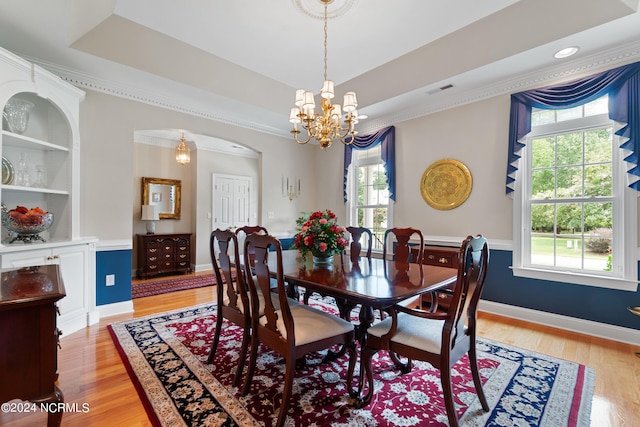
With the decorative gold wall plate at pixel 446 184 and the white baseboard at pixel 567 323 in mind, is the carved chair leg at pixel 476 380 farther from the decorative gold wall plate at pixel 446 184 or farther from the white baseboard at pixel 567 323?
the decorative gold wall plate at pixel 446 184

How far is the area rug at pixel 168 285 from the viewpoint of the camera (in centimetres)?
440

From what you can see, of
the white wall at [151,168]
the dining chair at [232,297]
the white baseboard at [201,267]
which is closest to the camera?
the dining chair at [232,297]

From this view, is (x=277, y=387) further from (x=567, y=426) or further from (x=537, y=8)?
(x=537, y=8)

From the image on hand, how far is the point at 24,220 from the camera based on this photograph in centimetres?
243

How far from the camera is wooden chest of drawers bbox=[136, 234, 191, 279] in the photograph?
5406mm

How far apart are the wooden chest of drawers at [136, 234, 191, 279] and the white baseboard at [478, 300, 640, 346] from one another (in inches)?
210

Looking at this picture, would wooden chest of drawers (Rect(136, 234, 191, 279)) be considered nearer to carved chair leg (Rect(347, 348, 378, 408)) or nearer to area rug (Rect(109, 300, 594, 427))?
area rug (Rect(109, 300, 594, 427))

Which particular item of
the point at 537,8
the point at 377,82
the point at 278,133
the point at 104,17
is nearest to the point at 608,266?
the point at 537,8

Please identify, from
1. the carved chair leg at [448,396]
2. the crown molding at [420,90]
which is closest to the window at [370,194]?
the crown molding at [420,90]

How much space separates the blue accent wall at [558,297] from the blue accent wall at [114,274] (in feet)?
14.7

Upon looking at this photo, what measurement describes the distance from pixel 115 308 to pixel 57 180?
1586 mm

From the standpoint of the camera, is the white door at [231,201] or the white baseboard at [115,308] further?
the white door at [231,201]

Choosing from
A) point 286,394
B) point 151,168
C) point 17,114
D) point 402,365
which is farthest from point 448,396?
point 151,168

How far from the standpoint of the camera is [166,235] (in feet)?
18.5
